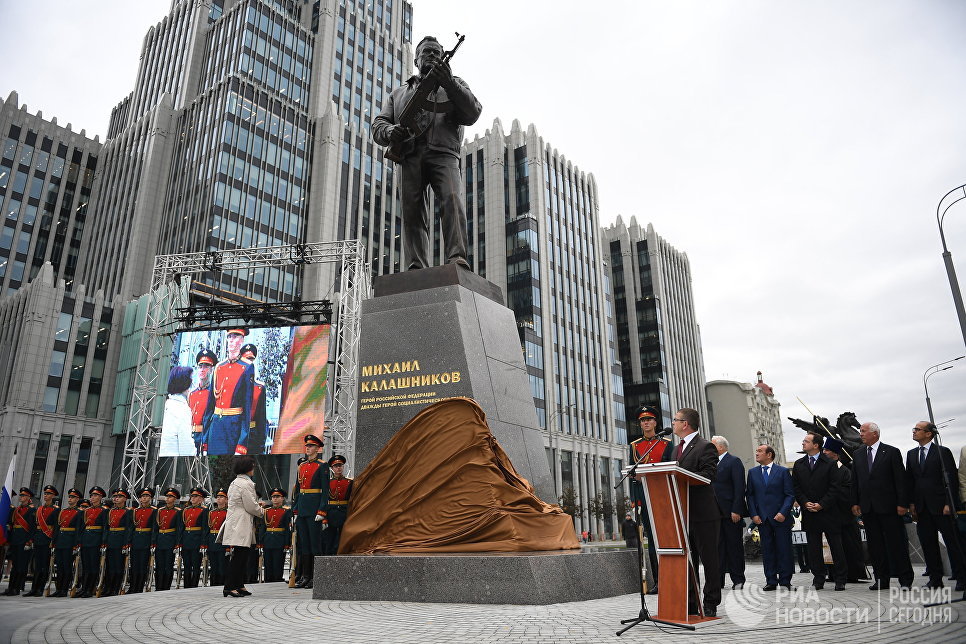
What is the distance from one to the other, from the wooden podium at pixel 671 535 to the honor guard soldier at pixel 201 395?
30.9m

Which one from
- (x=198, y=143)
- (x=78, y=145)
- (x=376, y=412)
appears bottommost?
(x=376, y=412)

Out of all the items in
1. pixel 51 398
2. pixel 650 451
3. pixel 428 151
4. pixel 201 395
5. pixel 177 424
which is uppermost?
pixel 51 398

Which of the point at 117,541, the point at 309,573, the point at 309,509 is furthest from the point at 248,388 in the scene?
the point at 309,509

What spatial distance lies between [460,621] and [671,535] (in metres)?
1.75

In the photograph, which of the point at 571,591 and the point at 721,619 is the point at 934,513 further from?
the point at 571,591

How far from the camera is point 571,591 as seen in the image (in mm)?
5949

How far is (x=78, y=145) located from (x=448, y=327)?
7682cm

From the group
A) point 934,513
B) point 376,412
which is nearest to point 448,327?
point 376,412

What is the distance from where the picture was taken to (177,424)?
31516 mm

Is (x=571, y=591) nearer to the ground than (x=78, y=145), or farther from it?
nearer to the ground

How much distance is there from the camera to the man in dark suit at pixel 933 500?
22.1ft

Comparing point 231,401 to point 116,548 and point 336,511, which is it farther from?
point 336,511

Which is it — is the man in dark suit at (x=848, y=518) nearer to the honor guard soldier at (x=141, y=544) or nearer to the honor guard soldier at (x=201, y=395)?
the honor guard soldier at (x=141, y=544)

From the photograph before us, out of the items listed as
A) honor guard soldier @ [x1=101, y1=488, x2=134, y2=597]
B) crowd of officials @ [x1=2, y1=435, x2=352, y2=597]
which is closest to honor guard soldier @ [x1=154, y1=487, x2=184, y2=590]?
crowd of officials @ [x1=2, y1=435, x2=352, y2=597]
